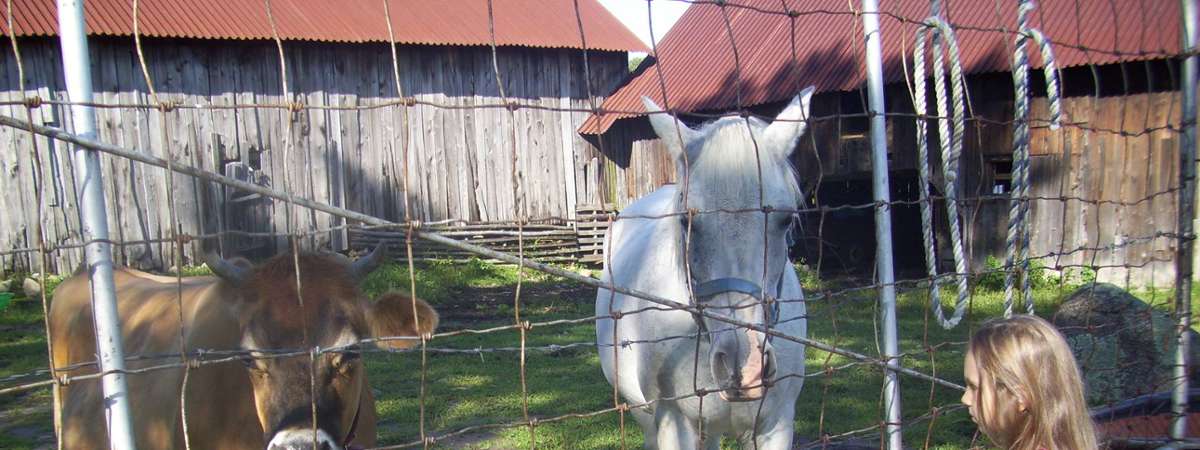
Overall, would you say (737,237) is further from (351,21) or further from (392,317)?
(351,21)

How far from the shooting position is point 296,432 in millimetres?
2678

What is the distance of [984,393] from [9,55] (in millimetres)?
12497

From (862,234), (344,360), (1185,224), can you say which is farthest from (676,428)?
(862,234)

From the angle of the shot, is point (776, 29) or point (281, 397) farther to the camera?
point (776, 29)

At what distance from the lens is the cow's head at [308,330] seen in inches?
107

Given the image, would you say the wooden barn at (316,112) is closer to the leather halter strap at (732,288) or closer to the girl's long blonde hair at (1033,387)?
the leather halter strap at (732,288)

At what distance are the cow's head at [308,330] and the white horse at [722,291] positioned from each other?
85 centimetres

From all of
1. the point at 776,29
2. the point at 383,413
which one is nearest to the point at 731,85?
the point at 776,29

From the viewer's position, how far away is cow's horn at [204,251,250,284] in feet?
9.82

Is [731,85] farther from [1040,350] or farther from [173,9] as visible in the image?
[1040,350]

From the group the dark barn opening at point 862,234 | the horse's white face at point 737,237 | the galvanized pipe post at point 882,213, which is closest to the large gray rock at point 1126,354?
the galvanized pipe post at point 882,213

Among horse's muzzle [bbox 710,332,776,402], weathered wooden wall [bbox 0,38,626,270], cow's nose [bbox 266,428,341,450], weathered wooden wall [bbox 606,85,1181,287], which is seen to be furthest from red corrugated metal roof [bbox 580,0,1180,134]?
cow's nose [bbox 266,428,341,450]

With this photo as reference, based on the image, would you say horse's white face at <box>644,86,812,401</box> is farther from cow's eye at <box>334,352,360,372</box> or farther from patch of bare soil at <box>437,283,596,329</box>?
patch of bare soil at <box>437,283,596,329</box>

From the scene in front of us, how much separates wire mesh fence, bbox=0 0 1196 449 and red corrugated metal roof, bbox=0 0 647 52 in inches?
14.6
